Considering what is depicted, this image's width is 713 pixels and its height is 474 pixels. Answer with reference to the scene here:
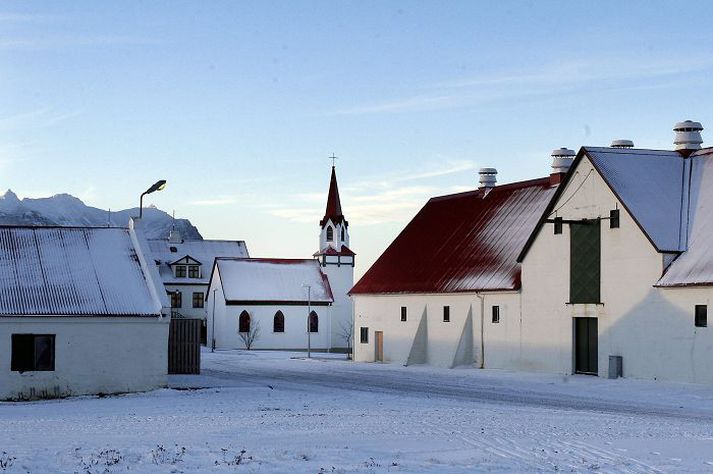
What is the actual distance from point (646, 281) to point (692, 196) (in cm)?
461

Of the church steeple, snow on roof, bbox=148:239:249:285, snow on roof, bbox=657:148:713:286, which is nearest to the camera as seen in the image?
snow on roof, bbox=657:148:713:286

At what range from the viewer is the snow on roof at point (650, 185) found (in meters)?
43.6

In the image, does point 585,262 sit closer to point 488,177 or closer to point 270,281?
point 488,177

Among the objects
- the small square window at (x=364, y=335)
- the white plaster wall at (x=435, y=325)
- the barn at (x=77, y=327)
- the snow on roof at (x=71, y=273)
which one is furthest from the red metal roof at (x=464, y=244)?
the barn at (x=77, y=327)

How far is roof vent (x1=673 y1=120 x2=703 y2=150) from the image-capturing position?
48.1 metres

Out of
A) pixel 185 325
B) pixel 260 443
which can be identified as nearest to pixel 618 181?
pixel 185 325

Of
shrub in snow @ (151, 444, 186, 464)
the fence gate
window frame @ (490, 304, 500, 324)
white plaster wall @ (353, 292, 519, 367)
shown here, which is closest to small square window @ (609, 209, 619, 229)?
white plaster wall @ (353, 292, 519, 367)

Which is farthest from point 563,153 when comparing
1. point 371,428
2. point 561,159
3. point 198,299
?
point 198,299

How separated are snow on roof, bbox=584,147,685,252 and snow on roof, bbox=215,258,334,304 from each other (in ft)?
158

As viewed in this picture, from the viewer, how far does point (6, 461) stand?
1928 cm

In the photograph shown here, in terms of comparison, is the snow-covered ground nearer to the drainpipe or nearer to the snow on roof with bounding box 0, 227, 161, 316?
the snow on roof with bounding box 0, 227, 161, 316

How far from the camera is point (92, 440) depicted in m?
22.9

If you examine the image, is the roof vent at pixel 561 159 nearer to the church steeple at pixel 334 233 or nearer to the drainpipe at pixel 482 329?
the drainpipe at pixel 482 329

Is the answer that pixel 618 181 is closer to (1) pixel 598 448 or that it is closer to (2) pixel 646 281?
(2) pixel 646 281
